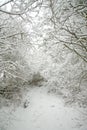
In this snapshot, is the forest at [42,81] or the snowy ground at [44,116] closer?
the forest at [42,81]

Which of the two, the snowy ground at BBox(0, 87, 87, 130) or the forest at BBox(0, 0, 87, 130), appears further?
the snowy ground at BBox(0, 87, 87, 130)

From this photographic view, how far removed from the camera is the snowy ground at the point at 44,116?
33.9 ft

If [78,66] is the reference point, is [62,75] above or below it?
below

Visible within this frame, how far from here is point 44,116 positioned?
37.8 feet

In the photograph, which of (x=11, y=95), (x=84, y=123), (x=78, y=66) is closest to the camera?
(x=78, y=66)

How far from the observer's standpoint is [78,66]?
9141mm

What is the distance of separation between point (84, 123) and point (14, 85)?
485 cm

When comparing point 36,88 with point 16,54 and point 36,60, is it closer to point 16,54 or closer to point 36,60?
point 36,60

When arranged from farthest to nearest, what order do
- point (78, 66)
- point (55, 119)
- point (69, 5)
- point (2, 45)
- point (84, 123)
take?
1. point (55, 119)
2. point (84, 123)
3. point (78, 66)
4. point (2, 45)
5. point (69, 5)

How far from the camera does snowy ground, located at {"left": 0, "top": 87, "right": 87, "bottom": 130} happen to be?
10337 mm

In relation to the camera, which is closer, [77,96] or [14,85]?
[77,96]

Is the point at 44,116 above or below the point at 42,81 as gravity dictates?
above

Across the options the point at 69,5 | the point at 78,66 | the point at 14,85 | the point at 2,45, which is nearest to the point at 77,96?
the point at 78,66

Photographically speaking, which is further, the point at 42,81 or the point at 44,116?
the point at 42,81
